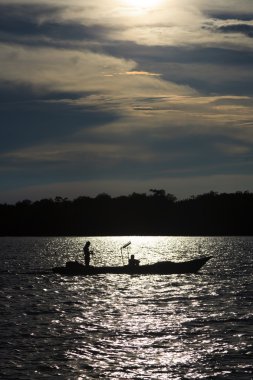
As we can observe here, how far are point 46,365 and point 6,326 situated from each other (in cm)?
1023

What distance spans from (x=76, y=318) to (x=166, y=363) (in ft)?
44.7

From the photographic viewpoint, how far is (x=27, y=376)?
84.5ft

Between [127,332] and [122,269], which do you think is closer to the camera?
[127,332]

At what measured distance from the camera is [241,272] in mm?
85312

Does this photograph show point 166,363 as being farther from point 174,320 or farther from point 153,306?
point 153,306

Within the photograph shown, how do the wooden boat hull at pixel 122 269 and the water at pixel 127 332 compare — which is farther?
the wooden boat hull at pixel 122 269

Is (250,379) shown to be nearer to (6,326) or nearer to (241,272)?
(6,326)

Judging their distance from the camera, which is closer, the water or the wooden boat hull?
the water

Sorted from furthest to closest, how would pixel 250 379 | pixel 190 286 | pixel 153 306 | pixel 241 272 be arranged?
pixel 241 272, pixel 190 286, pixel 153 306, pixel 250 379

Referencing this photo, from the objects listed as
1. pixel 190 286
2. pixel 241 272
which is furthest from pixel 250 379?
pixel 241 272

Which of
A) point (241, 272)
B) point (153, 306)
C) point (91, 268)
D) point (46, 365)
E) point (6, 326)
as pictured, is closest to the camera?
point (46, 365)

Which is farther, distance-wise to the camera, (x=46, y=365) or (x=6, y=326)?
(x=6, y=326)

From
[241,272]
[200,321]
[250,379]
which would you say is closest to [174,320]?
[200,321]

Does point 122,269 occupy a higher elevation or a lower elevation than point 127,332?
higher
